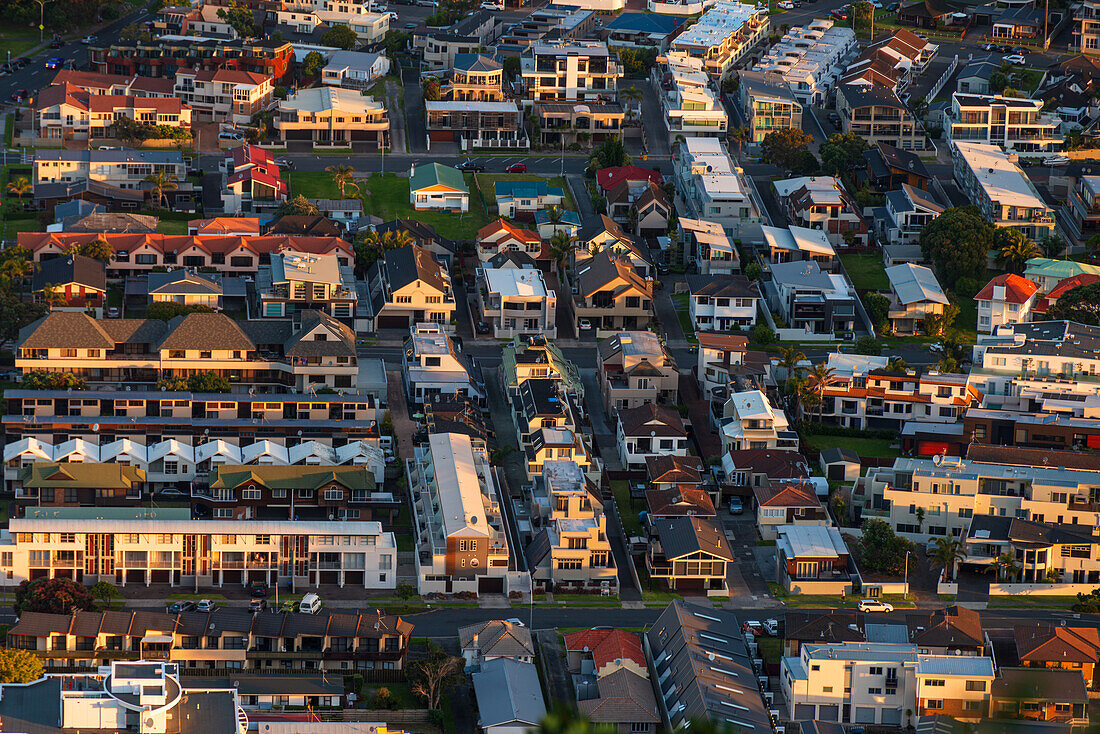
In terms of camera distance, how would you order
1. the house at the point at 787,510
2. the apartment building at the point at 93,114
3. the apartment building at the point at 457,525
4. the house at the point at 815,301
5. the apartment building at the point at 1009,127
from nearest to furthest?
the apartment building at the point at 457,525, the house at the point at 787,510, the house at the point at 815,301, the apartment building at the point at 93,114, the apartment building at the point at 1009,127

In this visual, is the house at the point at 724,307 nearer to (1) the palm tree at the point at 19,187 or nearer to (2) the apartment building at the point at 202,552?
(2) the apartment building at the point at 202,552

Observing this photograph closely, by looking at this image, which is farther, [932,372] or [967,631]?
[932,372]

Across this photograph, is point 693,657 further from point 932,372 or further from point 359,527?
point 932,372

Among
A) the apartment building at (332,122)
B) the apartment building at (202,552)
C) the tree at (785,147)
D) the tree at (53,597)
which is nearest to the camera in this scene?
the tree at (53,597)

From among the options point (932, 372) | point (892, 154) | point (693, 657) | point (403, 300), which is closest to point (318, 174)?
point (403, 300)

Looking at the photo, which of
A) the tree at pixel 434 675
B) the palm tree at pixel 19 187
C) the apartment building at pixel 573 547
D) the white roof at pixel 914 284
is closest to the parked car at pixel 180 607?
the tree at pixel 434 675

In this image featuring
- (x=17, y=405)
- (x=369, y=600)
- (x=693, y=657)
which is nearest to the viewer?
(x=693, y=657)

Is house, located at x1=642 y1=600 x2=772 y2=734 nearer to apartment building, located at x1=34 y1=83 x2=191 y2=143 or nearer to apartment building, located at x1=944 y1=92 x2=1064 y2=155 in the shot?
apartment building, located at x1=944 y1=92 x2=1064 y2=155
